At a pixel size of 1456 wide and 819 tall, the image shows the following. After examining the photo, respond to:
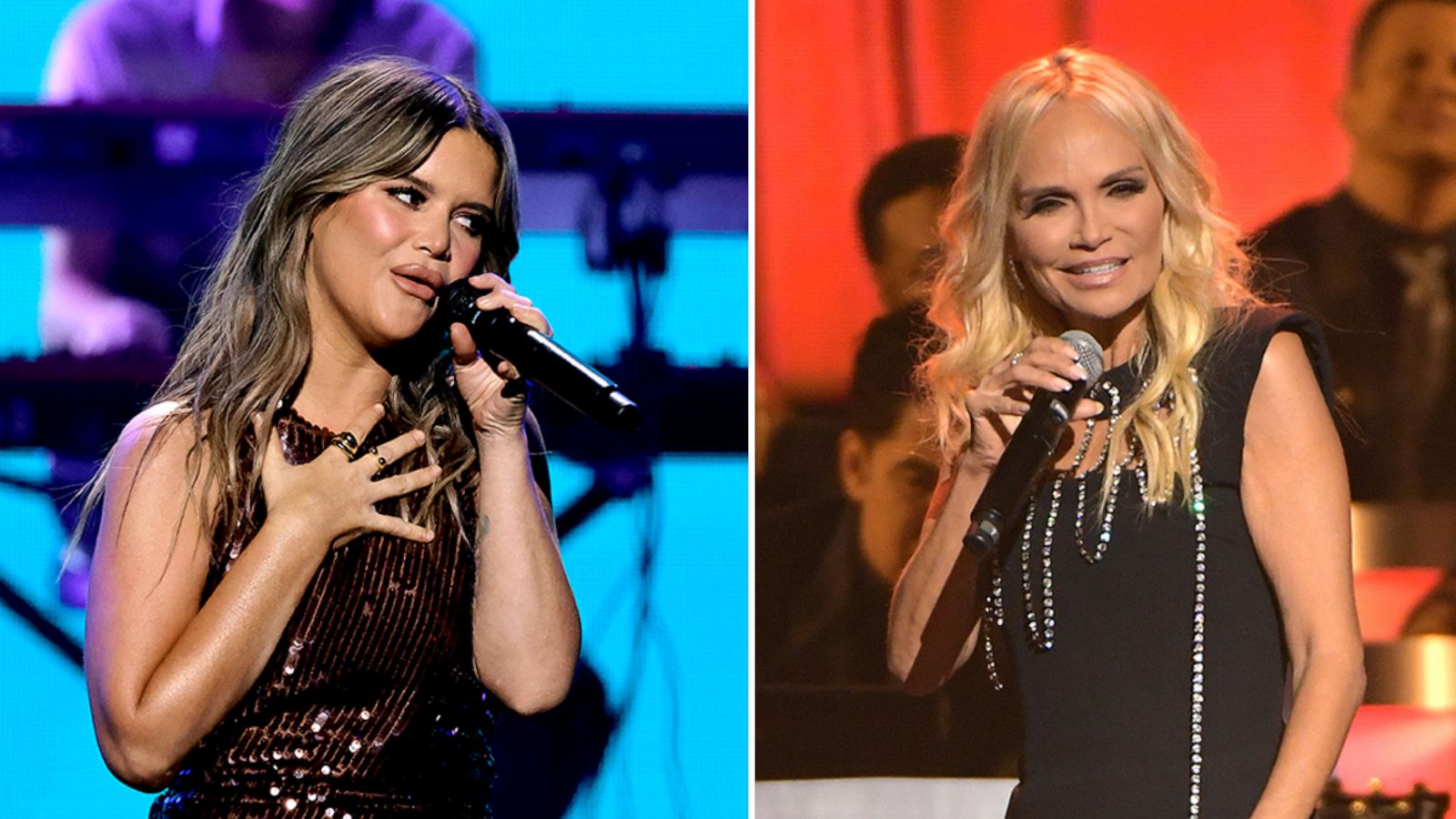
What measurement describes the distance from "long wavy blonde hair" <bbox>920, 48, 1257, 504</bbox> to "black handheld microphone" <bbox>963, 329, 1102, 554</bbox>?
6.4 inches

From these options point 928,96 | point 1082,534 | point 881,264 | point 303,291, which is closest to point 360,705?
point 303,291

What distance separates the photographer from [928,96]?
2.45 meters

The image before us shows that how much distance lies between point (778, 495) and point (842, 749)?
393 millimetres

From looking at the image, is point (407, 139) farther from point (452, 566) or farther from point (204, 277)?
point (204, 277)

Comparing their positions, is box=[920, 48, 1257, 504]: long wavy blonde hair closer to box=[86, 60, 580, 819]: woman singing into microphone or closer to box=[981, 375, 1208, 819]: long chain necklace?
box=[981, 375, 1208, 819]: long chain necklace

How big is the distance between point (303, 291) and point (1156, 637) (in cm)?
103

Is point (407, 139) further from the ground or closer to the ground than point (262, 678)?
further from the ground

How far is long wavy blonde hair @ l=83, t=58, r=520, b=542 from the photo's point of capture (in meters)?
1.74

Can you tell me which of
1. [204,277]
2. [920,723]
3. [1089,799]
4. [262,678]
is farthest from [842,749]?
[204,277]

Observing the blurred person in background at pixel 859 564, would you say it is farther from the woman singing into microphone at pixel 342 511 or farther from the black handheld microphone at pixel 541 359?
the black handheld microphone at pixel 541 359

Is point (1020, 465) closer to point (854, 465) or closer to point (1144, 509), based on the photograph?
point (1144, 509)

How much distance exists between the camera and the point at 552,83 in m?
2.47

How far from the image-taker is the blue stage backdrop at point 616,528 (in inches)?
95.9

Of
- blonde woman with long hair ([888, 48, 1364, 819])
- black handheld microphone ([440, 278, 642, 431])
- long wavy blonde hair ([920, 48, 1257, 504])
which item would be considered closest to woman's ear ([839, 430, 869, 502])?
long wavy blonde hair ([920, 48, 1257, 504])
